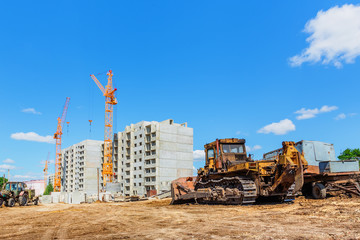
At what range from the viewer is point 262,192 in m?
16.2

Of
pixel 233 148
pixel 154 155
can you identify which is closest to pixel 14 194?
pixel 233 148

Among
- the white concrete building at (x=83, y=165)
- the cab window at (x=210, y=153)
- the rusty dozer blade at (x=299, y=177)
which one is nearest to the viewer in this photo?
the rusty dozer blade at (x=299, y=177)

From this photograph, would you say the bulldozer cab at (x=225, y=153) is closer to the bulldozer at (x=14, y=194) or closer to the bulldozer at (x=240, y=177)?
the bulldozer at (x=240, y=177)

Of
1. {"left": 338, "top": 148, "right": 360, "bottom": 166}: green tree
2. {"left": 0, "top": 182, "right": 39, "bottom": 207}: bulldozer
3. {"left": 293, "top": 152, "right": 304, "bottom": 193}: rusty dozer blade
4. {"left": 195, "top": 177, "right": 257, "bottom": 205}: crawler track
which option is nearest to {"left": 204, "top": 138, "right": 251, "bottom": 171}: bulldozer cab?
{"left": 195, "top": 177, "right": 257, "bottom": 205}: crawler track

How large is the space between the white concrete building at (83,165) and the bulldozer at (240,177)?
320 ft

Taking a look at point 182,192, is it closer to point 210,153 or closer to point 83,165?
point 210,153

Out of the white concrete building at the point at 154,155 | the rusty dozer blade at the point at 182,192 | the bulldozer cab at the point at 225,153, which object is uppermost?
the white concrete building at the point at 154,155

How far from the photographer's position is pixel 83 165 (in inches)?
4579

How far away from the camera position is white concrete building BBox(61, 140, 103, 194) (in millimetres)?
115125

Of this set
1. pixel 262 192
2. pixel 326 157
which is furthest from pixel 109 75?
pixel 262 192

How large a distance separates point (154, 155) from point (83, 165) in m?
44.6

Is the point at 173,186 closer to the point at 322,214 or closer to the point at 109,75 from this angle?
the point at 322,214

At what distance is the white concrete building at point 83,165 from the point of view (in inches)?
4532

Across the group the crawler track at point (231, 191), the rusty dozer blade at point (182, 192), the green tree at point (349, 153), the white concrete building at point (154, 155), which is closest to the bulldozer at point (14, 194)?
the rusty dozer blade at point (182, 192)
